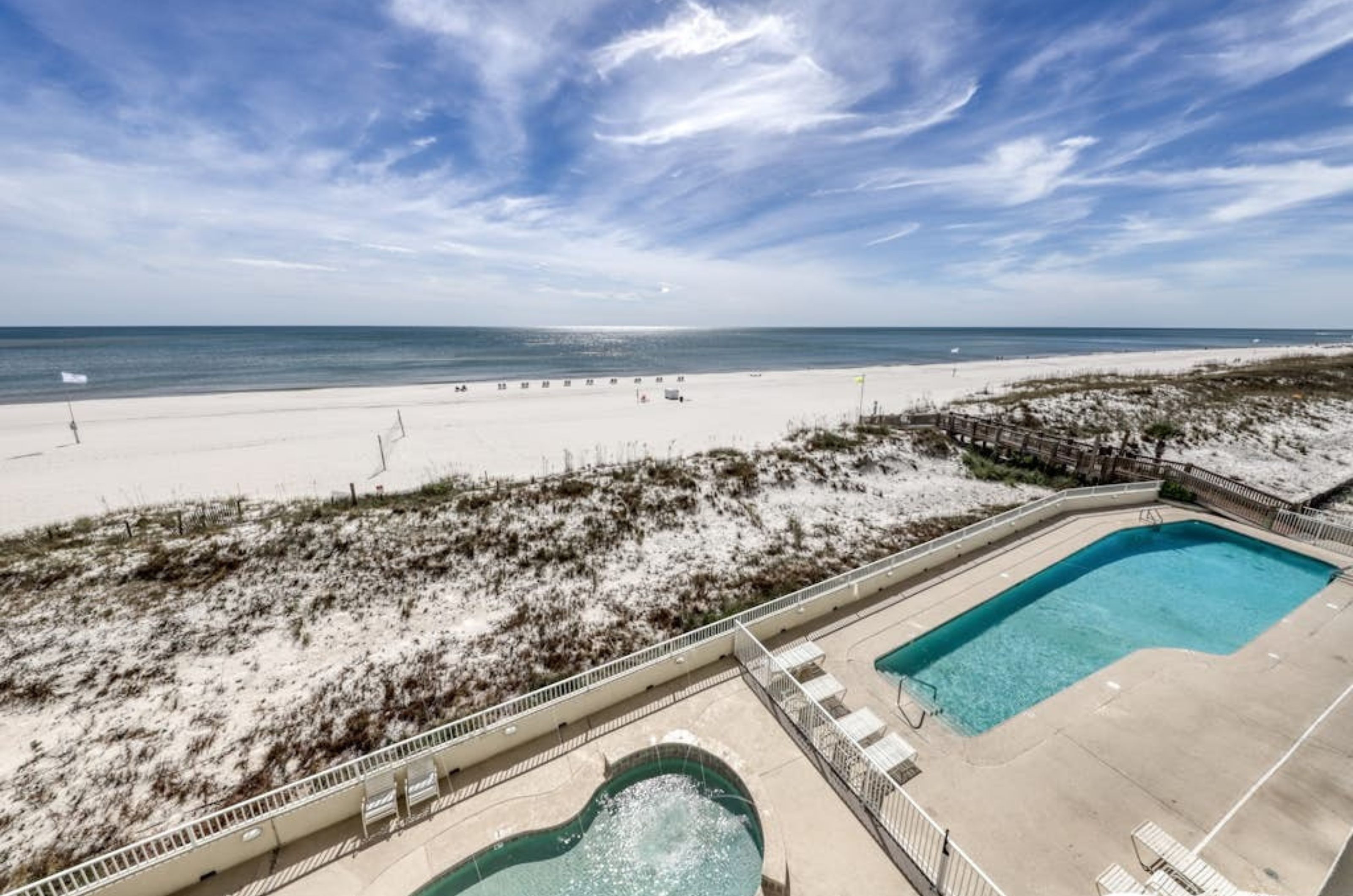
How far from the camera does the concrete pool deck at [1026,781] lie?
6855 mm

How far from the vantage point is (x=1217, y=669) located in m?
10.5

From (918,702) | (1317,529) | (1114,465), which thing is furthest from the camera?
(1114,465)

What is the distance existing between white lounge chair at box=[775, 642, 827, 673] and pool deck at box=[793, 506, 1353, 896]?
0.46 metres

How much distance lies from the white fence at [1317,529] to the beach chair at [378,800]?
82.4 ft

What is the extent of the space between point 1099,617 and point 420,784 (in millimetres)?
15658

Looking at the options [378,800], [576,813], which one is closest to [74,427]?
Answer: [378,800]

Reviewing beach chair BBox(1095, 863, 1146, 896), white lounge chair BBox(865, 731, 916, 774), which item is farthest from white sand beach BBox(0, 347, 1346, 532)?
beach chair BBox(1095, 863, 1146, 896)

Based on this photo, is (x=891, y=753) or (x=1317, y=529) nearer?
(x=891, y=753)

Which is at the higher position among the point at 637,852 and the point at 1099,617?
the point at 1099,617

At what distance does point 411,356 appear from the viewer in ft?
267

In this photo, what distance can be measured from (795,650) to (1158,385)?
3949 centimetres

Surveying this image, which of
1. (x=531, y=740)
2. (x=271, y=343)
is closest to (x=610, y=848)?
(x=531, y=740)

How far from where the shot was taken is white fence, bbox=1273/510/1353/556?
15203 millimetres

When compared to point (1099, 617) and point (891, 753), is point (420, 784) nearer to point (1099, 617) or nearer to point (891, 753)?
point (891, 753)
